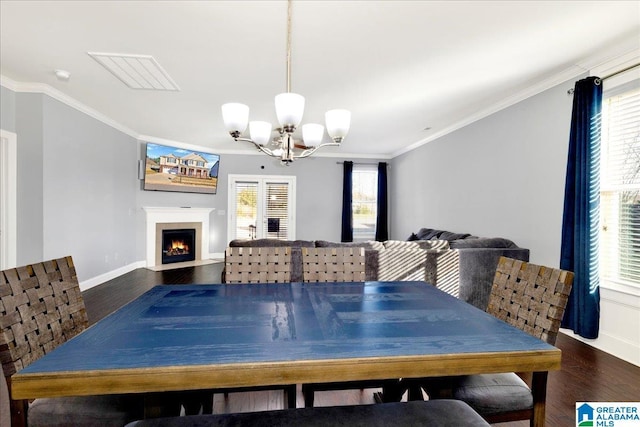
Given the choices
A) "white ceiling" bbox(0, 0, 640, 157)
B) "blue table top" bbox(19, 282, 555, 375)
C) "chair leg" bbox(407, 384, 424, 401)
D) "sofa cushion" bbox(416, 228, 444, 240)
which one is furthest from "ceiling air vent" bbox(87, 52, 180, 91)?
"sofa cushion" bbox(416, 228, 444, 240)

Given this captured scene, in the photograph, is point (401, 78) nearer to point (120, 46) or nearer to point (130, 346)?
point (120, 46)

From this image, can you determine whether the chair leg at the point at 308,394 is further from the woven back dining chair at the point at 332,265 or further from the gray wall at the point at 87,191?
the gray wall at the point at 87,191

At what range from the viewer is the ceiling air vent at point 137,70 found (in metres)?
2.81

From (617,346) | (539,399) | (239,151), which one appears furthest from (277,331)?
(239,151)

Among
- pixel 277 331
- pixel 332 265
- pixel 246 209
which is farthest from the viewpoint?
pixel 246 209

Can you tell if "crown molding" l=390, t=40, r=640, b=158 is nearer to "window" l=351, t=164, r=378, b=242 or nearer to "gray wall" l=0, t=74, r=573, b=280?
"gray wall" l=0, t=74, r=573, b=280

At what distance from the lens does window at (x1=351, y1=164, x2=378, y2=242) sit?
7.50 meters

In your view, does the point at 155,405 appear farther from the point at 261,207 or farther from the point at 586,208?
the point at 261,207

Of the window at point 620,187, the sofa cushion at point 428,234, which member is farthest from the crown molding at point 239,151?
the window at point 620,187

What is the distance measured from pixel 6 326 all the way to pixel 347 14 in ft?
8.05

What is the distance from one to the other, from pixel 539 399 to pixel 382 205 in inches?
243

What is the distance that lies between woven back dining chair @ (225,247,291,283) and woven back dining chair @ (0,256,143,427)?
34.9 inches

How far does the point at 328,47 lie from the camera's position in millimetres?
2598

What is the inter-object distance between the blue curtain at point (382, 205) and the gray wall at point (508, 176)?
58.5 inches
